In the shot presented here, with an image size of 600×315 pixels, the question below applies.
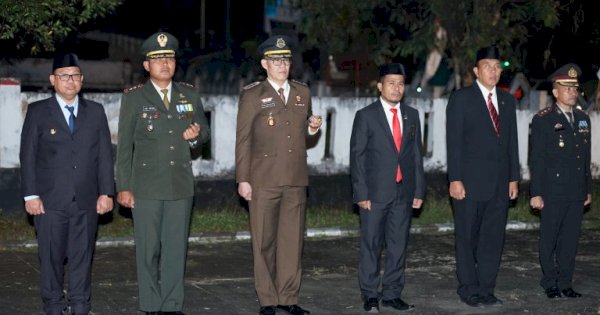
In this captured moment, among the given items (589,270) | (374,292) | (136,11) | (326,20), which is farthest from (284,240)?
(136,11)

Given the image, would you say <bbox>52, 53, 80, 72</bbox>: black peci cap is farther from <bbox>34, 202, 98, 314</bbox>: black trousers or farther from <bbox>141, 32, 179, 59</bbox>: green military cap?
<bbox>34, 202, 98, 314</bbox>: black trousers

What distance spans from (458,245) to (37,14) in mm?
6281

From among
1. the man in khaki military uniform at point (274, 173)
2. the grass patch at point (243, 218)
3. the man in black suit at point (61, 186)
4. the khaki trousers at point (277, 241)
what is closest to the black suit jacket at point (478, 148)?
the man in khaki military uniform at point (274, 173)

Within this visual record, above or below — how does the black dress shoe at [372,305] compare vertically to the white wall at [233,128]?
below

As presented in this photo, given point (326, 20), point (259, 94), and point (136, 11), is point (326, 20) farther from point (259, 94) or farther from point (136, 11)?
point (136, 11)

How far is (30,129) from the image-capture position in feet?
27.9

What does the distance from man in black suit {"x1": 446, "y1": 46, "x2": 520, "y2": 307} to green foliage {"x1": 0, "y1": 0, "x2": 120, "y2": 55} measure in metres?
5.81

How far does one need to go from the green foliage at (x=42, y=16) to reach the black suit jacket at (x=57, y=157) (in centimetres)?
480

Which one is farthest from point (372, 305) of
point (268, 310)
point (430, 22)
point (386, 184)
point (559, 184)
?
point (430, 22)

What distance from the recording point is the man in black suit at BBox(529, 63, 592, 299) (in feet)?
32.5

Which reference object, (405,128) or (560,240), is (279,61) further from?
(560,240)

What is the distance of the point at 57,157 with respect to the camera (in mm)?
8500

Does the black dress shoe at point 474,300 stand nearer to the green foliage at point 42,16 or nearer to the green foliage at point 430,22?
the green foliage at point 42,16

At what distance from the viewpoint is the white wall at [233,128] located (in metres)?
13.5
